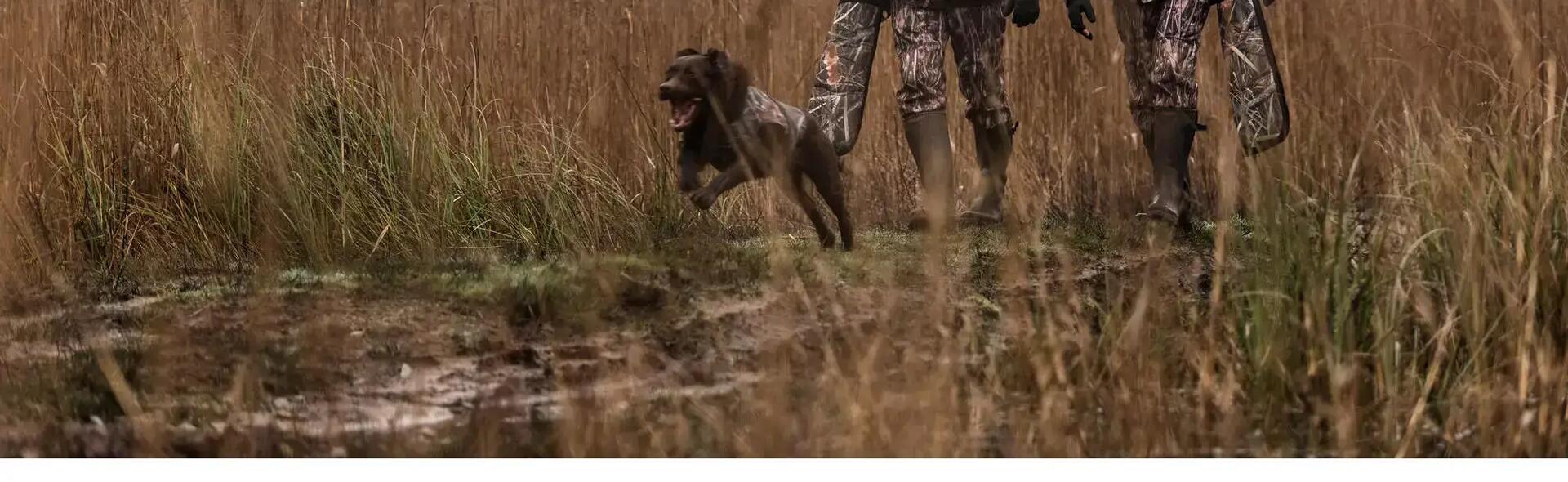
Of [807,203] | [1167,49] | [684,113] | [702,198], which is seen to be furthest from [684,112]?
[1167,49]

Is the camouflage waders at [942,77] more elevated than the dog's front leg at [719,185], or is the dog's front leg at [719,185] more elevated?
the camouflage waders at [942,77]

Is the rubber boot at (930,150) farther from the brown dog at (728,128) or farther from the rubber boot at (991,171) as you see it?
the brown dog at (728,128)

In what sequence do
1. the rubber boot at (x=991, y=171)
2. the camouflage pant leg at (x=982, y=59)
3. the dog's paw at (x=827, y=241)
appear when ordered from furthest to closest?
the rubber boot at (x=991, y=171)
the camouflage pant leg at (x=982, y=59)
the dog's paw at (x=827, y=241)

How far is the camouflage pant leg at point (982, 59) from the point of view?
18.6 feet

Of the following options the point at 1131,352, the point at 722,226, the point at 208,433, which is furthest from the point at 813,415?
the point at 722,226

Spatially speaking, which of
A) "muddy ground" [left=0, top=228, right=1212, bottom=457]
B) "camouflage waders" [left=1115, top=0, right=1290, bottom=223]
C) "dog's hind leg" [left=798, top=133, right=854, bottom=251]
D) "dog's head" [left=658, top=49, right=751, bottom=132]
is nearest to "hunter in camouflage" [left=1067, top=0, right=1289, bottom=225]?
"camouflage waders" [left=1115, top=0, right=1290, bottom=223]

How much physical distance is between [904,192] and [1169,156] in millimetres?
1174

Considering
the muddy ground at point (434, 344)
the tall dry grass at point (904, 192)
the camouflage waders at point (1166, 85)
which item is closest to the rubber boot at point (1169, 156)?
the camouflage waders at point (1166, 85)

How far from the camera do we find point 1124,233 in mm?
5668

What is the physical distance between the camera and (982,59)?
5715 millimetres

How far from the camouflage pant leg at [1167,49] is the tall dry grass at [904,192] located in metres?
0.11

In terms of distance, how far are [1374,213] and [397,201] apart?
277 cm

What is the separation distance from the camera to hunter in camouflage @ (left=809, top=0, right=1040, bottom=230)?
5574 mm

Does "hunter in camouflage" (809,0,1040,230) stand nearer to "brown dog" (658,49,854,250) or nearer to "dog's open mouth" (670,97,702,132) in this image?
"brown dog" (658,49,854,250)
